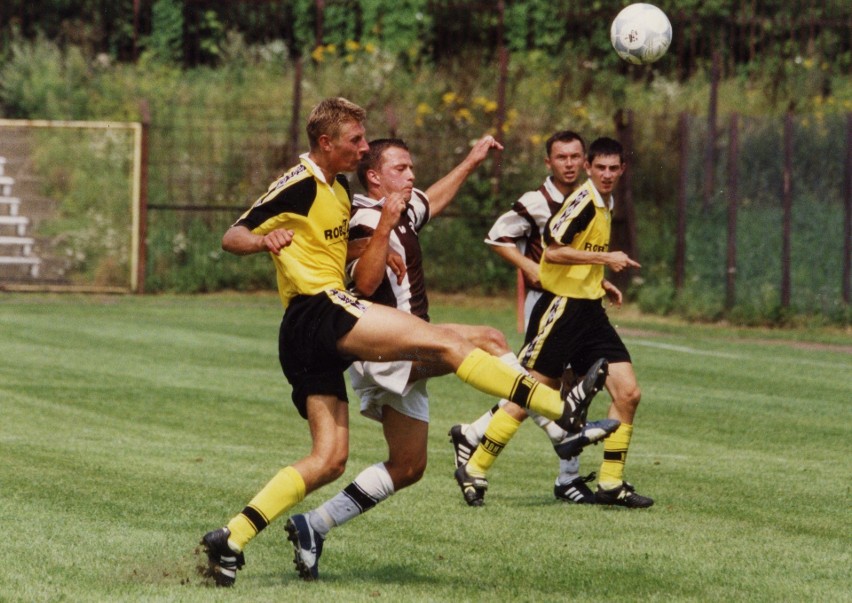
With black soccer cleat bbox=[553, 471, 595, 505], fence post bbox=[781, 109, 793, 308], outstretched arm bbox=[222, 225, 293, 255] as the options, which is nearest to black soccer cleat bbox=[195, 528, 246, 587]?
outstretched arm bbox=[222, 225, 293, 255]

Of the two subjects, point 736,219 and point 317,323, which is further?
point 736,219

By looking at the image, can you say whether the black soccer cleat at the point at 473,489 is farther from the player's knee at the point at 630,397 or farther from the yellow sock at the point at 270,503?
the yellow sock at the point at 270,503

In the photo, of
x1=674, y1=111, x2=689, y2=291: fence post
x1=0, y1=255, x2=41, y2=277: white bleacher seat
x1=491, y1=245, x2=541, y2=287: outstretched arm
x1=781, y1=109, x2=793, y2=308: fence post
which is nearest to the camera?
x1=491, y1=245, x2=541, y2=287: outstretched arm

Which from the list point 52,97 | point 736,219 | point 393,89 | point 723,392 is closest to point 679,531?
point 723,392

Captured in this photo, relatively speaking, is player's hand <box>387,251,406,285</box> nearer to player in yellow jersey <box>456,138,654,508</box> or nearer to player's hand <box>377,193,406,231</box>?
player's hand <box>377,193,406,231</box>

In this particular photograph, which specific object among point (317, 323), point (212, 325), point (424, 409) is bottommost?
point (212, 325)

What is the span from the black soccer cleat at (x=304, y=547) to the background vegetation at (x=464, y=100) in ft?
52.0

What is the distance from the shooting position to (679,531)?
26.2ft

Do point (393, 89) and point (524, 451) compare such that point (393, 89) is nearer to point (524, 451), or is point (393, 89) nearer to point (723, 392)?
point (723, 392)

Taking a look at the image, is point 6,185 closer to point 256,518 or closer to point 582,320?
point 582,320

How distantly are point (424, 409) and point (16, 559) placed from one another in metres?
1.95

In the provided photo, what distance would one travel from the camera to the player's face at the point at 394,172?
24.7 ft

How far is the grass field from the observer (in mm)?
6676

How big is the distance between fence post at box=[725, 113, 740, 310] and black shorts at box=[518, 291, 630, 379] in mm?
12976
